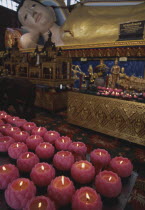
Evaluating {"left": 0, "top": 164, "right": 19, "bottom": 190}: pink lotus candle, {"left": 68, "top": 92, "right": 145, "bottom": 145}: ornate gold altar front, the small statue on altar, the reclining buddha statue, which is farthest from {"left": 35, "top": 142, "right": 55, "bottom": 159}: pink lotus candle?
the reclining buddha statue

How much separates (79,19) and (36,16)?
9.58 ft

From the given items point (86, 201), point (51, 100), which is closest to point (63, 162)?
point (86, 201)

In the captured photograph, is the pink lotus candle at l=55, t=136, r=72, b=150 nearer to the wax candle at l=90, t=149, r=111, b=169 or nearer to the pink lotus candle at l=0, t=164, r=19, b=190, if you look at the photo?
the wax candle at l=90, t=149, r=111, b=169

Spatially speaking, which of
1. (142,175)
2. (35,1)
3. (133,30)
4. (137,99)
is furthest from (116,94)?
(35,1)

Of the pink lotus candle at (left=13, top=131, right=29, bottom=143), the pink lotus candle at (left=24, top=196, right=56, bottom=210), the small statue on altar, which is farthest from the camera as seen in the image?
the small statue on altar

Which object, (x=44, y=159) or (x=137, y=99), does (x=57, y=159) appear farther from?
(x=137, y=99)

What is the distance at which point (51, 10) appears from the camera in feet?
25.5

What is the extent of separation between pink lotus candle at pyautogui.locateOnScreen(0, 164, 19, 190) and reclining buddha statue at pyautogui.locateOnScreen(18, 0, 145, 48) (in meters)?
5.08

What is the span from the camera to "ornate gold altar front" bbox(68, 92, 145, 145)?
205 centimetres

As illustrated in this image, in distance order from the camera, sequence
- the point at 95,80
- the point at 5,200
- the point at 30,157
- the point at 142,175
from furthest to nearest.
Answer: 1. the point at 95,80
2. the point at 142,175
3. the point at 30,157
4. the point at 5,200

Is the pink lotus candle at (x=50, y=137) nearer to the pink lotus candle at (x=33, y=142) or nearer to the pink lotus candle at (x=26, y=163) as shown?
the pink lotus candle at (x=33, y=142)

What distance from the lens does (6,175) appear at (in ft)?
1.85

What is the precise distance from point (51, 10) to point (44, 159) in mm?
8746

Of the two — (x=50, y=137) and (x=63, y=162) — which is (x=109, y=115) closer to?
(x=50, y=137)
